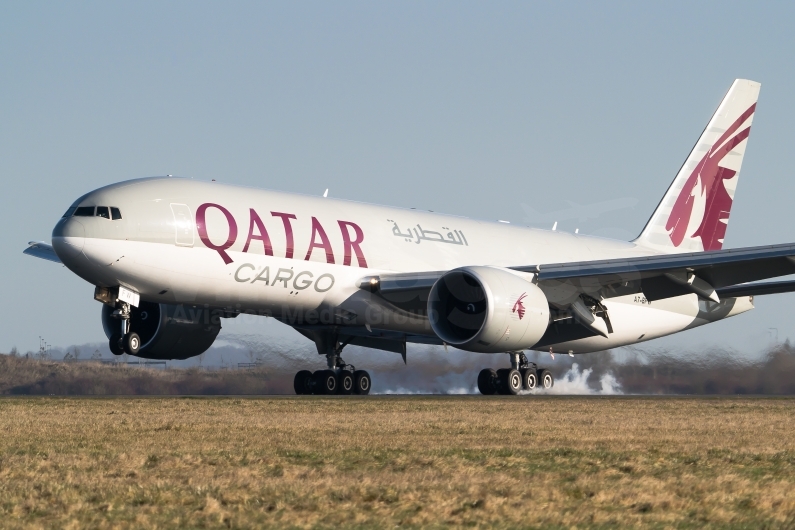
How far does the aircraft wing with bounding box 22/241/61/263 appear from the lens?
26312 mm

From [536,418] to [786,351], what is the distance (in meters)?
15.5

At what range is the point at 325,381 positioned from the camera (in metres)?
25.0

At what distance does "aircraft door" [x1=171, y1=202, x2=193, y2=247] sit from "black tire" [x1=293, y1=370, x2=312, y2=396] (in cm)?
638

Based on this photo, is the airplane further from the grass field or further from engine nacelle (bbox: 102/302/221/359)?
Answer: the grass field

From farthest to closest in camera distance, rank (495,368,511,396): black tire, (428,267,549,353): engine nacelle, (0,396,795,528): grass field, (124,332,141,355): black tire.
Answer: (495,368,511,396): black tire
(428,267,549,353): engine nacelle
(124,332,141,355): black tire
(0,396,795,528): grass field

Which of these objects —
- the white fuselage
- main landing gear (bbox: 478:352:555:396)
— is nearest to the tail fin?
the white fuselage

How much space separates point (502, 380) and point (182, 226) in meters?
8.63

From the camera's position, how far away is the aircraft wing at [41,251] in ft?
86.3

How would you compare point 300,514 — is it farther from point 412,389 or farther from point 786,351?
point 786,351

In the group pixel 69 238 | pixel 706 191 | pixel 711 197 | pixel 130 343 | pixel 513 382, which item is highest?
pixel 706 191

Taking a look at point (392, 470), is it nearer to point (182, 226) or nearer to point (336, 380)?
point (182, 226)

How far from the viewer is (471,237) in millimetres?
25656

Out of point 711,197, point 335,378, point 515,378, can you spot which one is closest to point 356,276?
point 335,378

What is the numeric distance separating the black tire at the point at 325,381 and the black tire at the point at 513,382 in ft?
13.2
